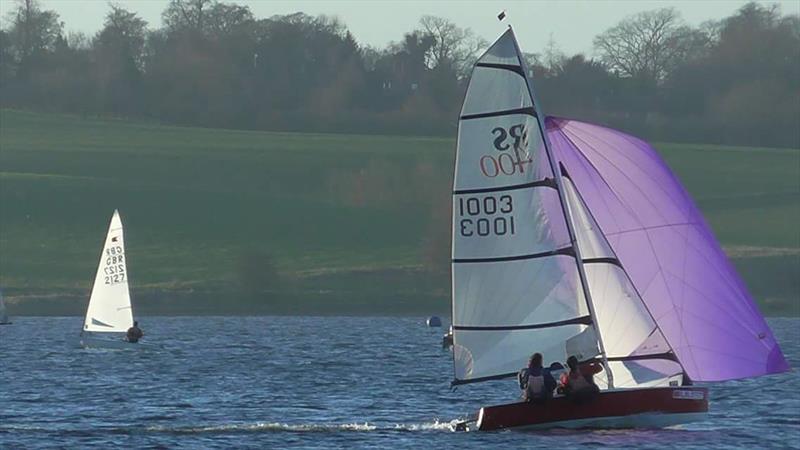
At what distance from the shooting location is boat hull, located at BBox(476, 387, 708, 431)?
3297 centimetres

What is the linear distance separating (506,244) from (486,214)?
66cm

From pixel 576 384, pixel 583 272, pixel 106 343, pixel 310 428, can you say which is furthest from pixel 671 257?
pixel 106 343

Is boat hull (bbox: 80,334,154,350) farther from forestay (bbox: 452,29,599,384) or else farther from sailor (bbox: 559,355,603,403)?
sailor (bbox: 559,355,603,403)

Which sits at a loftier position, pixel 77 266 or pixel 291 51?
pixel 291 51

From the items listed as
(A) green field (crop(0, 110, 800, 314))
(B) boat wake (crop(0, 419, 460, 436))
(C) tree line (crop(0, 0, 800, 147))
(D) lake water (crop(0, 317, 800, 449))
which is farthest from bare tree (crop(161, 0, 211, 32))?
(B) boat wake (crop(0, 419, 460, 436))

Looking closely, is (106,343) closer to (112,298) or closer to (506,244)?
(112,298)

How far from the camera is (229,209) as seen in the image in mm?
132875

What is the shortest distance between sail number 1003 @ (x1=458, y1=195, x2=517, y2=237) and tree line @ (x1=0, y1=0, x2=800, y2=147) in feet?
392

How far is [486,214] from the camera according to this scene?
111ft

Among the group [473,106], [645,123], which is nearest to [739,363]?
[473,106]

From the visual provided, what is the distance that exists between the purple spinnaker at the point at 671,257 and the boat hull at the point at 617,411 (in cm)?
57

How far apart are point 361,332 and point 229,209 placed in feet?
144

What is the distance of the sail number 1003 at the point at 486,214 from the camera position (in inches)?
1329

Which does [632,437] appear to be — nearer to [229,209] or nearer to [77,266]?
[77,266]
